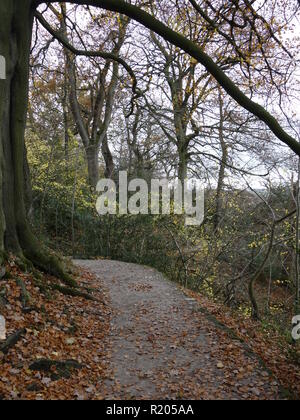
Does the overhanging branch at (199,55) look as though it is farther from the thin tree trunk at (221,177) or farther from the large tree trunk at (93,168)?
the large tree trunk at (93,168)

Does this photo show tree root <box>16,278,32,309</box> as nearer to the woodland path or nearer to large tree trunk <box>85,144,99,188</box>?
the woodland path

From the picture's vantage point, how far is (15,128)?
6367 millimetres

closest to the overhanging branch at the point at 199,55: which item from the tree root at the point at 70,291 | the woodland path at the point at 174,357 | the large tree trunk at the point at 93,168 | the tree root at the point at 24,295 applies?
the woodland path at the point at 174,357

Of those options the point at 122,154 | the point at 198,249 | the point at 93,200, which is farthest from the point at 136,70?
the point at 122,154

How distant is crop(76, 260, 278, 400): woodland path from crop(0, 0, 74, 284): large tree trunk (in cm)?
213

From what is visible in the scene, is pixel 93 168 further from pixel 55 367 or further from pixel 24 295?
pixel 55 367

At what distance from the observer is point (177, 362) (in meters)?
5.12

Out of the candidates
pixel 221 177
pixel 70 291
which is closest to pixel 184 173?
pixel 221 177

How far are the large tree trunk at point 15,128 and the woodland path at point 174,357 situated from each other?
2.13 m

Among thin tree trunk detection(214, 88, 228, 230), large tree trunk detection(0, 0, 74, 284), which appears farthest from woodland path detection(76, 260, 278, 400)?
thin tree trunk detection(214, 88, 228, 230)

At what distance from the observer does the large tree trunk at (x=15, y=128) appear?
6.14 metres

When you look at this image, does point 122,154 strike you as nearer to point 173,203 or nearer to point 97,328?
point 173,203

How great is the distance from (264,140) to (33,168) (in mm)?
8063

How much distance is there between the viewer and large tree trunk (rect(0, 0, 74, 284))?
6137mm
